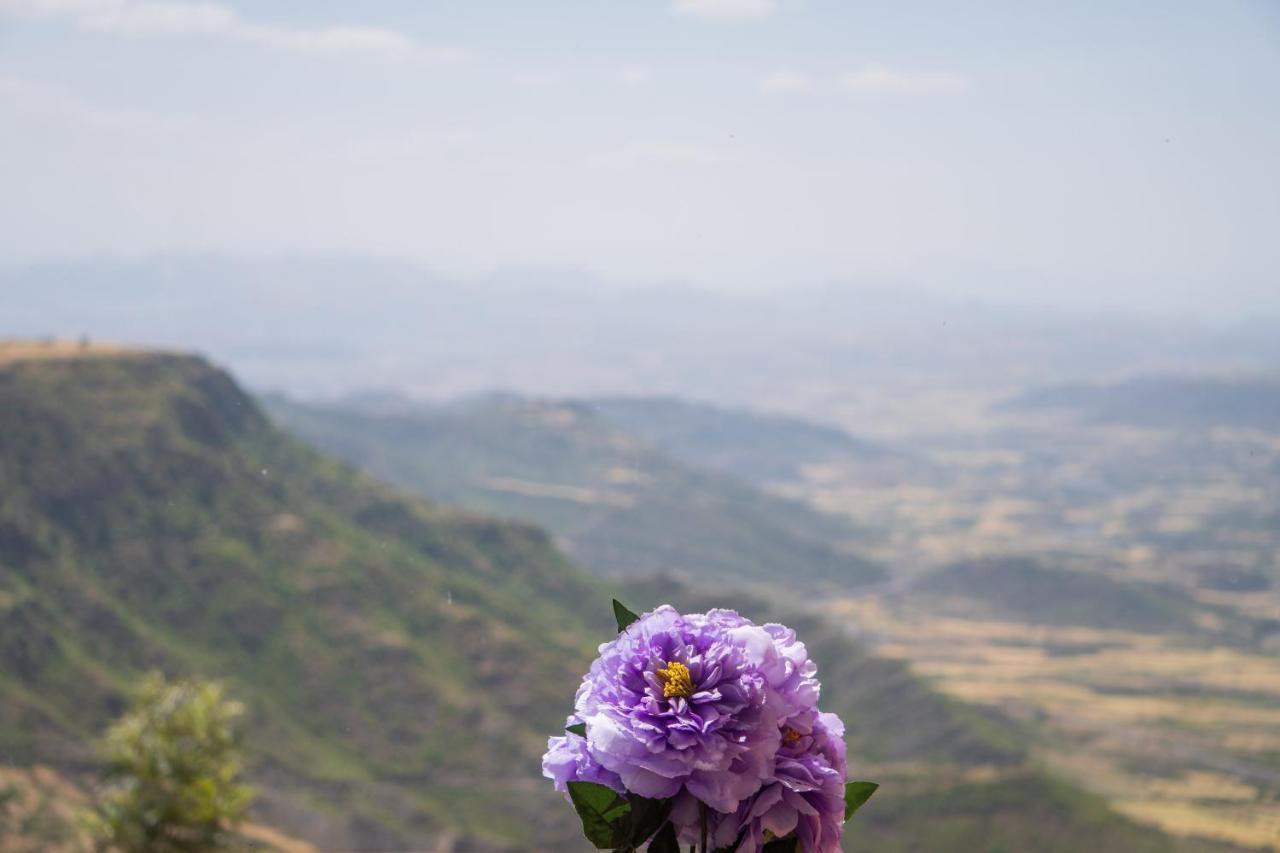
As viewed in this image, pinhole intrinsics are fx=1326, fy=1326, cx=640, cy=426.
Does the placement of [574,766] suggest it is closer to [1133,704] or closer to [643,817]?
[643,817]

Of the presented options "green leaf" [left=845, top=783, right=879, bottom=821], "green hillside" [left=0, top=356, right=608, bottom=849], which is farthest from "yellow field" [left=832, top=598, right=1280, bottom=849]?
"green leaf" [left=845, top=783, right=879, bottom=821]

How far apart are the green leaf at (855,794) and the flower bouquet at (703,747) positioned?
4 centimetres

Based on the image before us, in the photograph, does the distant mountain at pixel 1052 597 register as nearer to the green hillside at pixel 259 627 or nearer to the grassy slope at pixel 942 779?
the grassy slope at pixel 942 779

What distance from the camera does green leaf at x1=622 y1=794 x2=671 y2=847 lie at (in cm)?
187

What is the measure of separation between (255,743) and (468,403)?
116271 millimetres

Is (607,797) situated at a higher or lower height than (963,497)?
higher

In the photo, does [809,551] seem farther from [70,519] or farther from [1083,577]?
→ [70,519]

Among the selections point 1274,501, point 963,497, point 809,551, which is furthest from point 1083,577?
point 963,497

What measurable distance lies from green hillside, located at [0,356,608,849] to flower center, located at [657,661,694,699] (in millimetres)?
34488

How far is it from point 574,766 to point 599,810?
77 mm

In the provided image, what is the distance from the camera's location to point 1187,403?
6585 inches

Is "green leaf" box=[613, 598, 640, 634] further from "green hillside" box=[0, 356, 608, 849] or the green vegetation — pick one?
"green hillside" box=[0, 356, 608, 849]

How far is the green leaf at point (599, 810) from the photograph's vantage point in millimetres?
1895

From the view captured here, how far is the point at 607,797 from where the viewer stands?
6.23ft
